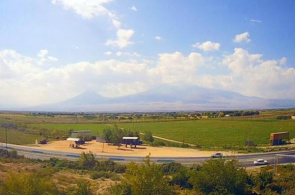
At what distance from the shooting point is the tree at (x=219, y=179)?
2705 centimetres

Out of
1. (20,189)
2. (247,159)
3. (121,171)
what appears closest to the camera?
(20,189)

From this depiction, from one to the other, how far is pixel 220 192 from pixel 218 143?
143 ft

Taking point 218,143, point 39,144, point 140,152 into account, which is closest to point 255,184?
point 140,152

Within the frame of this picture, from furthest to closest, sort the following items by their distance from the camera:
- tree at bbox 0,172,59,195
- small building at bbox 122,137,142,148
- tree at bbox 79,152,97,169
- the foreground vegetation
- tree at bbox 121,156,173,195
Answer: small building at bbox 122,137,142,148
tree at bbox 79,152,97,169
tree at bbox 121,156,173,195
the foreground vegetation
tree at bbox 0,172,59,195

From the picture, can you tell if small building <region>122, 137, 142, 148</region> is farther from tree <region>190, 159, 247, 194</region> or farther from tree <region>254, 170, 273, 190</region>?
tree <region>190, 159, 247, 194</region>

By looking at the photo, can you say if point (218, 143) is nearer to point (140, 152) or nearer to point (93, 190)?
point (140, 152)

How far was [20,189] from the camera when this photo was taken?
861 inches

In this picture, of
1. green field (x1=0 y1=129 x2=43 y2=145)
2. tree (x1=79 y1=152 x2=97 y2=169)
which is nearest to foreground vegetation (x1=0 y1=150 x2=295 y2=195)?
tree (x1=79 y1=152 x2=97 y2=169)

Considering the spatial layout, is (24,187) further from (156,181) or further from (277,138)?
(277,138)

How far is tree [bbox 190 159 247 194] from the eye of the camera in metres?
27.0

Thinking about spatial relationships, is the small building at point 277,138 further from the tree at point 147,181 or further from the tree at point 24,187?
the tree at point 24,187

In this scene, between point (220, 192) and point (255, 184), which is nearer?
point (220, 192)

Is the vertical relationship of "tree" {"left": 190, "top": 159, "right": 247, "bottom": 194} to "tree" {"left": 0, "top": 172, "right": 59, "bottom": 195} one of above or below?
below

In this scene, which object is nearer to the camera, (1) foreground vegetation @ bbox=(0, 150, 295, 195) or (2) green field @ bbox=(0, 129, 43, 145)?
(1) foreground vegetation @ bbox=(0, 150, 295, 195)
